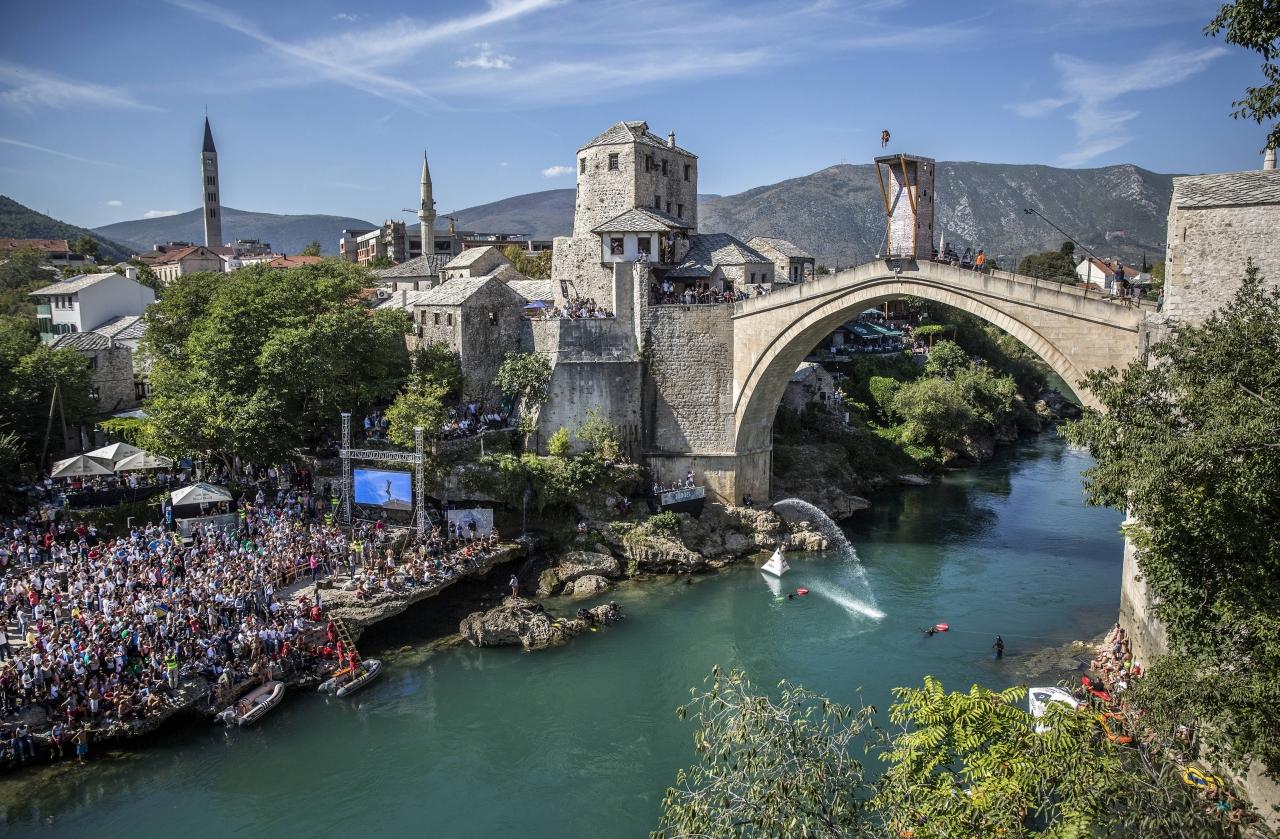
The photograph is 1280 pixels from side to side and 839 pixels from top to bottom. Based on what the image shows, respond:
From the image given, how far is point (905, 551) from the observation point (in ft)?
105

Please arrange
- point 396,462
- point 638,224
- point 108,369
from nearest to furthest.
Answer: point 396,462 → point 638,224 → point 108,369

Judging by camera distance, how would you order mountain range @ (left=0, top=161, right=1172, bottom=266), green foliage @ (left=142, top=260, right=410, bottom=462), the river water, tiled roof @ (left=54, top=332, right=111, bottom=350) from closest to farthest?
1. the river water
2. green foliage @ (left=142, top=260, right=410, bottom=462)
3. tiled roof @ (left=54, top=332, right=111, bottom=350)
4. mountain range @ (left=0, top=161, right=1172, bottom=266)

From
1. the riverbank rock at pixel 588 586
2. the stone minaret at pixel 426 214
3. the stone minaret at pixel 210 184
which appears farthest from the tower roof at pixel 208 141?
the riverbank rock at pixel 588 586

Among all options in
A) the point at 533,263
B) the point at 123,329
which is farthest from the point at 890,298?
the point at 123,329

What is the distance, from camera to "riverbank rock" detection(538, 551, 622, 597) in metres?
27.9

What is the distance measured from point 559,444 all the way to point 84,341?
20.2m

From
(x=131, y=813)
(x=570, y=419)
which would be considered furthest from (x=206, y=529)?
(x=570, y=419)

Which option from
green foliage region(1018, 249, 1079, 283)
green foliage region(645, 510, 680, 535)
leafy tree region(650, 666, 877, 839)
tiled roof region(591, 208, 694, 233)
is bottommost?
green foliage region(645, 510, 680, 535)

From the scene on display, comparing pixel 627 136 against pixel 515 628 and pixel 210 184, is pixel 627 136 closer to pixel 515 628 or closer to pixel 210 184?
pixel 515 628

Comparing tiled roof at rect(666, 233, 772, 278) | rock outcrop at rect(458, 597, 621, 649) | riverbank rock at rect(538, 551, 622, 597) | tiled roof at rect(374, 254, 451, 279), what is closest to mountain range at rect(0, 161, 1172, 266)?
tiled roof at rect(374, 254, 451, 279)

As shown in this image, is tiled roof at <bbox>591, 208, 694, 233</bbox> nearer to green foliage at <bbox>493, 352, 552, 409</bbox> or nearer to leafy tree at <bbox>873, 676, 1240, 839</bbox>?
green foliage at <bbox>493, 352, 552, 409</bbox>

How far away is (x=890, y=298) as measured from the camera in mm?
27906

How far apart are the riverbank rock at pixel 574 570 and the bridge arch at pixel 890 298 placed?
6.85 meters

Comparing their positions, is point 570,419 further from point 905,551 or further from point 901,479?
point 901,479
